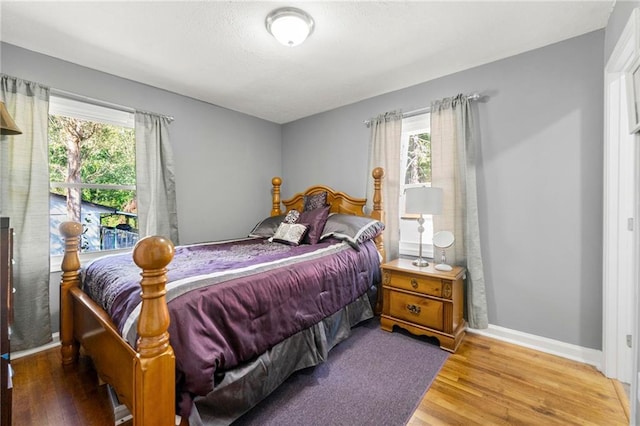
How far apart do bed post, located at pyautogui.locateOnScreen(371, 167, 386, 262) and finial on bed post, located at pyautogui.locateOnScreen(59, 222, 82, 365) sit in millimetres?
2550

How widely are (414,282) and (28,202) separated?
3134mm

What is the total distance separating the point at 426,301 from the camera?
2266mm

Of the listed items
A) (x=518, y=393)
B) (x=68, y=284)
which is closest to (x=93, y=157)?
(x=68, y=284)

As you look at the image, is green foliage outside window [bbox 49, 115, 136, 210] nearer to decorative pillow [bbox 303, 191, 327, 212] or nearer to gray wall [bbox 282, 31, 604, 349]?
decorative pillow [bbox 303, 191, 327, 212]

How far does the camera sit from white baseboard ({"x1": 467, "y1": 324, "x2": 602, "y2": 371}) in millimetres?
1991

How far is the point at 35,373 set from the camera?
6.29 ft

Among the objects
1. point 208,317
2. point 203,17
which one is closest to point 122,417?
point 208,317

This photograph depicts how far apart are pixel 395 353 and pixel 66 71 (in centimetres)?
360

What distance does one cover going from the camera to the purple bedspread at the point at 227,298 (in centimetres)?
121

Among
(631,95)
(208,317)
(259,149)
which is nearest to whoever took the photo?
(631,95)

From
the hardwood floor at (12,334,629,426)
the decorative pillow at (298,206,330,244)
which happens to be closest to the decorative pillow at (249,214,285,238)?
the decorative pillow at (298,206,330,244)

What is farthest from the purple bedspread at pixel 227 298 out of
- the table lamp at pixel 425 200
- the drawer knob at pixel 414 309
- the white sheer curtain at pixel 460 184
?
the white sheer curtain at pixel 460 184

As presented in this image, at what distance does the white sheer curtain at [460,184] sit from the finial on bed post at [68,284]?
2940 mm

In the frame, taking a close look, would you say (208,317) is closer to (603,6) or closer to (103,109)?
(103,109)
